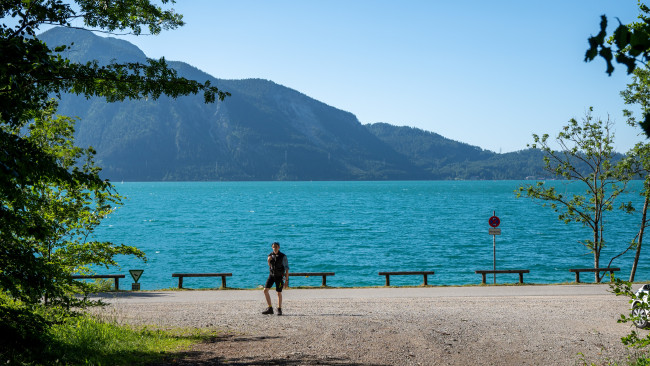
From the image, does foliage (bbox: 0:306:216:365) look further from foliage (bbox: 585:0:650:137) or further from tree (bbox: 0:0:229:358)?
foliage (bbox: 585:0:650:137)

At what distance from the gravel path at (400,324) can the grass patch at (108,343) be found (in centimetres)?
66

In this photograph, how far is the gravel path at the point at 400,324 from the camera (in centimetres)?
1038

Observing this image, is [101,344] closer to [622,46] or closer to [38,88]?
[38,88]

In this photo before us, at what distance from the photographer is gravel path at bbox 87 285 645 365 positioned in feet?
34.1

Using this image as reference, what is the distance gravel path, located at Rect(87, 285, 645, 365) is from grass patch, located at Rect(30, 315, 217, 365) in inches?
25.9

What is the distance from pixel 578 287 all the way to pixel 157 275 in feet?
104

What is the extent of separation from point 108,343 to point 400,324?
257 inches

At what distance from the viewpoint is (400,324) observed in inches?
533

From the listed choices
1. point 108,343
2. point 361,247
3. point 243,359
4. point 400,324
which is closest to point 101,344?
point 108,343

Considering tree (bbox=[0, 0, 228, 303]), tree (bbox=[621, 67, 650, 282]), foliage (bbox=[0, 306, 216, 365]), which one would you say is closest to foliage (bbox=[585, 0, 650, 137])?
tree (bbox=[0, 0, 228, 303])

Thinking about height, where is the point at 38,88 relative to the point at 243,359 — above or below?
above

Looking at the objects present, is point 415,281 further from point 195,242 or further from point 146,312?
point 195,242

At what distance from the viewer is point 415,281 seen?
3991cm

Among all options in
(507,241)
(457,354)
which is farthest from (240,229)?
(457,354)
